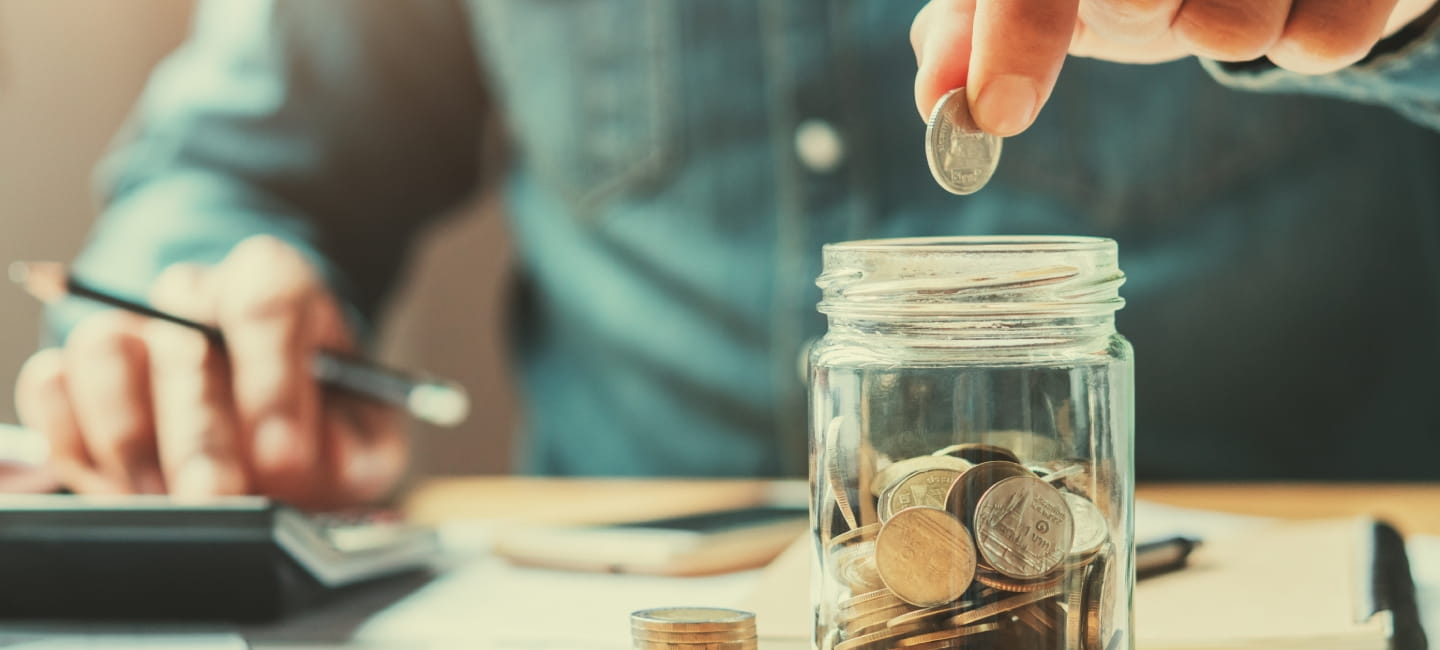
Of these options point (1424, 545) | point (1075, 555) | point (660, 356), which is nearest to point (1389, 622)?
point (1075, 555)

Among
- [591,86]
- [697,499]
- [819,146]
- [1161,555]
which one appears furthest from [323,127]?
[1161,555]

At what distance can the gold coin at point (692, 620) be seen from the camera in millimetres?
468

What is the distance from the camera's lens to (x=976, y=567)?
444 millimetres

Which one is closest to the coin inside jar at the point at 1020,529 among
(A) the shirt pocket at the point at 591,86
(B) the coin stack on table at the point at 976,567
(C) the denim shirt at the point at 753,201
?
(B) the coin stack on table at the point at 976,567

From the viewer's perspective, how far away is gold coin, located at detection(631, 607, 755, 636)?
468 mm

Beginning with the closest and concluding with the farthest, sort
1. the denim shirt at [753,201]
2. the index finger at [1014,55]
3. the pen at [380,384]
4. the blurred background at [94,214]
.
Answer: the index finger at [1014,55] < the pen at [380,384] < the denim shirt at [753,201] < the blurred background at [94,214]

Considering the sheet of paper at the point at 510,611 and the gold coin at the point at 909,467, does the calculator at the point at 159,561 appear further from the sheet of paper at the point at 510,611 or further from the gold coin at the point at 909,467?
the gold coin at the point at 909,467

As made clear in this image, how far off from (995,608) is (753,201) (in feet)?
2.80

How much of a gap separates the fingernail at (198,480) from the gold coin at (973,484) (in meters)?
0.51

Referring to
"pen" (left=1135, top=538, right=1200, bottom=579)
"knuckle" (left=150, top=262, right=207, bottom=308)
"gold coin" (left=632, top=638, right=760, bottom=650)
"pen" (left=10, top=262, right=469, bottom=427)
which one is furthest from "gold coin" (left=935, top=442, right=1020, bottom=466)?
"knuckle" (left=150, top=262, right=207, bottom=308)

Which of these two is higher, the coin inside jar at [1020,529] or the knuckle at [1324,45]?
the knuckle at [1324,45]

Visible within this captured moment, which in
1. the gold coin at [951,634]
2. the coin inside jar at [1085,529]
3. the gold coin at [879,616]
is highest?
the coin inside jar at [1085,529]

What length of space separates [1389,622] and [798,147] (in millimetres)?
802

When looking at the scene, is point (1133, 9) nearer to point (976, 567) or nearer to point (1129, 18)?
point (1129, 18)
